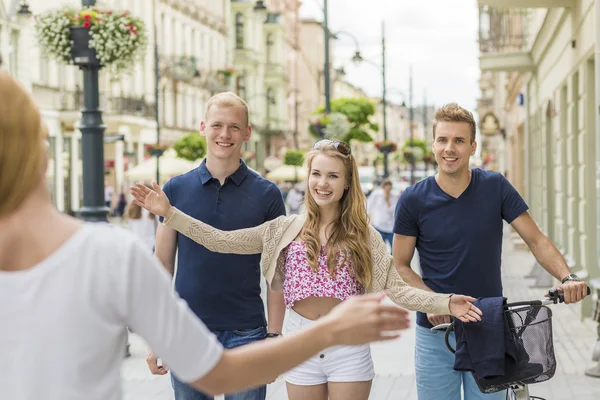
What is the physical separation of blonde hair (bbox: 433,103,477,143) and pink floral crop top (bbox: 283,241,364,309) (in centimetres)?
86

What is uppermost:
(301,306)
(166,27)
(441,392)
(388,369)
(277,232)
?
(166,27)

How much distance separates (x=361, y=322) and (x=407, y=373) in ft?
25.5

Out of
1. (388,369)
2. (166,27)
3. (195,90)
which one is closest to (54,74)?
(166,27)

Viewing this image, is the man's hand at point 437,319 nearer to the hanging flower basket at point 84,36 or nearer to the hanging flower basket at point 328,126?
the hanging flower basket at point 84,36

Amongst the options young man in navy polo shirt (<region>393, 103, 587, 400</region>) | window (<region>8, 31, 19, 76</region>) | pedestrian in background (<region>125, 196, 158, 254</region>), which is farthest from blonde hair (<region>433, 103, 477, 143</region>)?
window (<region>8, 31, 19, 76</region>)

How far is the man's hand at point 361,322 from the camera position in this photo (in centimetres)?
227

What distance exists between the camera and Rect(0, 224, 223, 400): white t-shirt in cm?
209

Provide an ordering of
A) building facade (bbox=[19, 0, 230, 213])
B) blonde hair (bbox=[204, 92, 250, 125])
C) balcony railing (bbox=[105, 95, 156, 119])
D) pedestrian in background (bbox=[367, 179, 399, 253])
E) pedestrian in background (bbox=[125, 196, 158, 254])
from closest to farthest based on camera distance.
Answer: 1. blonde hair (bbox=[204, 92, 250, 125])
2. pedestrian in background (bbox=[125, 196, 158, 254])
3. pedestrian in background (bbox=[367, 179, 399, 253])
4. building facade (bbox=[19, 0, 230, 213])
5. balcony railing (bbox=[105, 95, 156, 119])

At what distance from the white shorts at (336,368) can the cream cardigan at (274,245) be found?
0.93 ft

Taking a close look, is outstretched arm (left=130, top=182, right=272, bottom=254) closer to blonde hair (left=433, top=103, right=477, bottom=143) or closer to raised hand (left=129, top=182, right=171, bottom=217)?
raised hand (left=129, top=182, right=171, bottom=217)

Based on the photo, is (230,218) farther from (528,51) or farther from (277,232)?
(528,51)

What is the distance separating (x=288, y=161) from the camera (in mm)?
73188

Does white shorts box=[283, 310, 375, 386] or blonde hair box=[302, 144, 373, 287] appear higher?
blonde hair box=[302, 144, 373, 287]

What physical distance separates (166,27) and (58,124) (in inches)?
702
